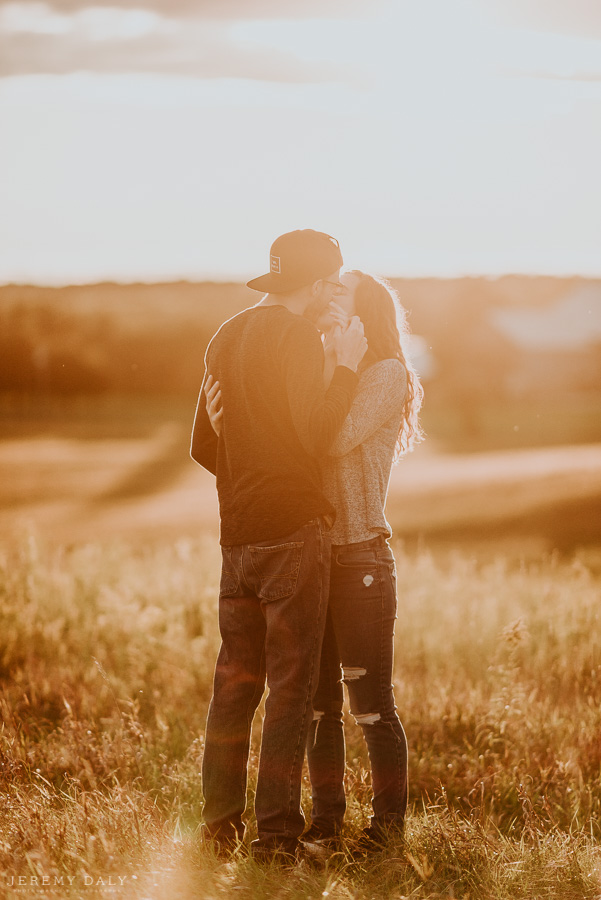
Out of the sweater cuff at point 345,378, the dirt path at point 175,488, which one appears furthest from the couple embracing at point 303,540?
the dirt path at point 175,488

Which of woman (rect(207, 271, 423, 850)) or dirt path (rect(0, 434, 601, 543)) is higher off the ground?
woman (rect(207, 271, 423, 850))

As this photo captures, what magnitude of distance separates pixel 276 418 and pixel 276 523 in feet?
1.23

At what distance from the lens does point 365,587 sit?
320 centimetres

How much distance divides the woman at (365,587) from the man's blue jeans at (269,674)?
0.53 feet

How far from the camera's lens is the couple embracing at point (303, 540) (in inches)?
119

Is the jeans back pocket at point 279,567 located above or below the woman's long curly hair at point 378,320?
below

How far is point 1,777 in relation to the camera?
11.6ft

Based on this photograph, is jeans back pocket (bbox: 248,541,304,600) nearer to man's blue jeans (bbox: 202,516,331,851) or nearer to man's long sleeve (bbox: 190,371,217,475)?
man's blue jeans (bbox: 202,516,331,851)

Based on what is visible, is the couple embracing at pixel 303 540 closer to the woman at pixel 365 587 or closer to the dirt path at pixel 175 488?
the woman at pixel 365 587

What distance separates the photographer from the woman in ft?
10.5

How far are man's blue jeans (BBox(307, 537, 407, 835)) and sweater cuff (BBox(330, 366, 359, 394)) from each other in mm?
600

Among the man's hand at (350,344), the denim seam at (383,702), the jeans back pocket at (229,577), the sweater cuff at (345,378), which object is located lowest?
the denim seam at (383,702)

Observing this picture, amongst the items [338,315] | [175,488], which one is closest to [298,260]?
[338,315]

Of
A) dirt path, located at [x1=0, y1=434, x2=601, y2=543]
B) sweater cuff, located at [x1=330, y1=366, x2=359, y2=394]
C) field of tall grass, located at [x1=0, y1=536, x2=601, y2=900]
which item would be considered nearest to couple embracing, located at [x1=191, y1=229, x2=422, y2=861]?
sweater cuff, located at [x1=330, y1=366, x2=359, y2=394]
